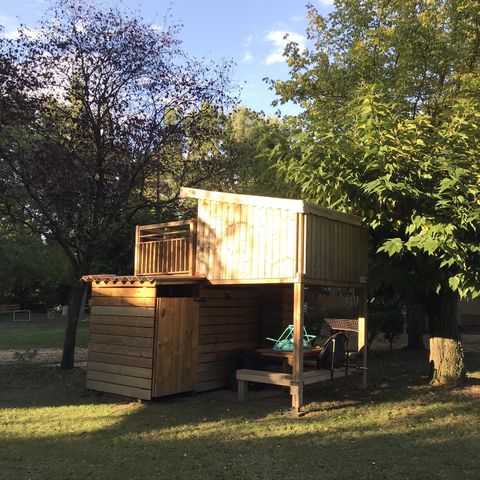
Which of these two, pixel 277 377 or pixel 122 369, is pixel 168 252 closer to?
pixel 122 369

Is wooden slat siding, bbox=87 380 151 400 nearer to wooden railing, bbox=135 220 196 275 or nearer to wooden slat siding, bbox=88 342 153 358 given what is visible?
wooden slat siding, bbox=88 342 153 358

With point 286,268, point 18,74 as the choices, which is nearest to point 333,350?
point 286,268

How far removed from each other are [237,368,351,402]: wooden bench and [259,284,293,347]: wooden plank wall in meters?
2.34

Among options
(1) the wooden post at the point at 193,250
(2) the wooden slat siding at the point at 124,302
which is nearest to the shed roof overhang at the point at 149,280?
(2) the wooden slat siding at the point at 124,302

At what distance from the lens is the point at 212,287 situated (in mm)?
10672

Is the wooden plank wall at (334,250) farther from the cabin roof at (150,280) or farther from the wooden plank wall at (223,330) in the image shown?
the wooden plank wall at (223,330)

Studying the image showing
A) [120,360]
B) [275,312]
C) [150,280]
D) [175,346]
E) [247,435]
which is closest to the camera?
[247,435]

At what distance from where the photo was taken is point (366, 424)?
24.6 feet

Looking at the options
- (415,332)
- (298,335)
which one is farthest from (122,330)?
(415,332)

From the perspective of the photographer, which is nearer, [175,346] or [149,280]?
[149,280]

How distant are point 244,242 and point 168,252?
8.13ft

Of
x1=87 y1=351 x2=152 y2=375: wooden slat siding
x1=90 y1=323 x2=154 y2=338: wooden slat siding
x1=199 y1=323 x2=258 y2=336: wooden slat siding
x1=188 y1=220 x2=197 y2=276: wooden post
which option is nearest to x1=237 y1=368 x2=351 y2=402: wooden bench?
x1=199 y1=323 x2=258 y2=336: wooden slat siding

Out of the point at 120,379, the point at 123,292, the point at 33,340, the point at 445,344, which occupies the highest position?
the point at 123,292

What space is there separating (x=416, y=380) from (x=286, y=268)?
4242 mm
